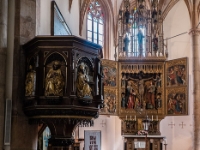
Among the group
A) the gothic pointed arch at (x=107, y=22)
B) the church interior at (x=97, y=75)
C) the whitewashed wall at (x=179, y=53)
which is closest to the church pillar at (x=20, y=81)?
the church interior at (x=97, y=75)

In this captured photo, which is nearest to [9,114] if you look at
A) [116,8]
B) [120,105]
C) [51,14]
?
[51,14]

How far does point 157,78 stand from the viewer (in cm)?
1673

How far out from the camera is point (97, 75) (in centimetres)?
707

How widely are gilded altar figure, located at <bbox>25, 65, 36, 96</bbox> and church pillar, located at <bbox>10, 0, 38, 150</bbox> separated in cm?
22

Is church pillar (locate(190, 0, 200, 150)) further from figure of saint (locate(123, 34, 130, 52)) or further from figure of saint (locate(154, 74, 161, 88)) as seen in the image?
figure of saint (locate(123, 34, 130, 52))

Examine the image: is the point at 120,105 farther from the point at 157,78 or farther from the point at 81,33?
the point at 81,33

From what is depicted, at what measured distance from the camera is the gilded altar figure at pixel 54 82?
6.45 metres

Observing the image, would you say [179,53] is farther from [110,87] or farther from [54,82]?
[54,82]

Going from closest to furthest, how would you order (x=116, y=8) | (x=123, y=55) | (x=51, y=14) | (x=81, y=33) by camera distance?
(x=51, y=14) → (x=123, y=55) → (x=81, y=33) → (x=116, y=8)

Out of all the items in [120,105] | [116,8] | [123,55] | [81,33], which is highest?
[116,8]

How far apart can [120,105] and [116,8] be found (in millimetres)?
6815

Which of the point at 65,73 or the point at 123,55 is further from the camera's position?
the point at 123,55

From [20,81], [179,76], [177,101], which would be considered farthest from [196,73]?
[20,81]

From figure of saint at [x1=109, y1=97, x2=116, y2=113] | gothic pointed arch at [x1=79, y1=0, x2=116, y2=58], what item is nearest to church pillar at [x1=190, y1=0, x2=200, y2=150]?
figure of saint at [x1=109, y1=97, x2=116, y2=113]
